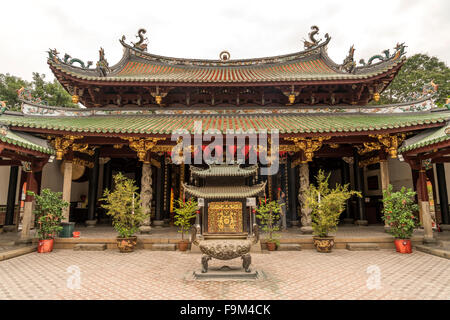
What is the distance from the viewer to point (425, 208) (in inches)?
356

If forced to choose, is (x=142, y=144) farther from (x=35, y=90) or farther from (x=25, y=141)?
(x=35, y=90)

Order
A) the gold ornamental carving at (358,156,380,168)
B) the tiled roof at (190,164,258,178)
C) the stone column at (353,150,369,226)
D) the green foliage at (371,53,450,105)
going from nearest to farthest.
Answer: the tiled roof at (190,164,258,178) → the gold ornamental carving at (358,156,380,168) → the stone column at (353,150,369,226) → the green foliage at (371,53,450,105)

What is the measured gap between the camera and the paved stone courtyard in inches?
188

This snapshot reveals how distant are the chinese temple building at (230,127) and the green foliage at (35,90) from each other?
18.3 metres

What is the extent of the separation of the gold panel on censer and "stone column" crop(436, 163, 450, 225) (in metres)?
10.4

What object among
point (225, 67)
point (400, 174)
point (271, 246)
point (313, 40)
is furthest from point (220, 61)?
point (400, 174)

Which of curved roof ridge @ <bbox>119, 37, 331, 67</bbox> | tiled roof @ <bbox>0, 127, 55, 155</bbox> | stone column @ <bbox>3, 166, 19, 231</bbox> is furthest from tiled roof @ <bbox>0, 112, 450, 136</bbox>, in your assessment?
curved roof ridge @ <bbox>119, 37, 331, 67</bbox>

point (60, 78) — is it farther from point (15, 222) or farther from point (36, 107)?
point (15, 222)

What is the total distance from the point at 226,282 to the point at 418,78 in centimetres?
3194

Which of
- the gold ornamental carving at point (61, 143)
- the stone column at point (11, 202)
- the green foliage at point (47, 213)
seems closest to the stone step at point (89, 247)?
the green foliage at point (47, 213)

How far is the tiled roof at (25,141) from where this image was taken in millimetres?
7629

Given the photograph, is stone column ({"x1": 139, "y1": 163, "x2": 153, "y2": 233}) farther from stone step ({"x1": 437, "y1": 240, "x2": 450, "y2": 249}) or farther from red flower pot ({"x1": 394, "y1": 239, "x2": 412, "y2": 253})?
stone step ({"x1": 437, "y1": 240, "x2": 450, "y2": 249})

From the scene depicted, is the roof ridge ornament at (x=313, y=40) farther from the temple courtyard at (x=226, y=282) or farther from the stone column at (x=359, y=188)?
the temple courtyard at (x=226, y=282)

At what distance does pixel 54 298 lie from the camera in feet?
15.0
